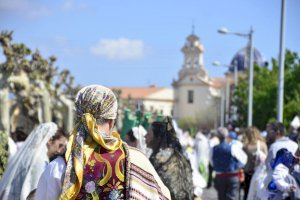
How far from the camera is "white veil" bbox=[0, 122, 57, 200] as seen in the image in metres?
6.90

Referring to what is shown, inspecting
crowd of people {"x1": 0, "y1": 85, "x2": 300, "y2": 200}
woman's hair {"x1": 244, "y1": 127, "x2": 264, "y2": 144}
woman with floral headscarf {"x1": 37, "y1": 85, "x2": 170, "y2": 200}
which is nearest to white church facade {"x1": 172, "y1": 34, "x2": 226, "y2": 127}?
woman's hair {"x1": 244, "y1": 127, "x2": 264, "y2": 144}

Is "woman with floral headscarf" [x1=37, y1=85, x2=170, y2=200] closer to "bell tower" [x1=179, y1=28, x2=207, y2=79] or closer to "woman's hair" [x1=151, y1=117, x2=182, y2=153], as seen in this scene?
"woman's hair" [x1=151, y1=117, x2=182, y2=153]

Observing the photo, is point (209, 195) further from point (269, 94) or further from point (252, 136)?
point (269, 94)

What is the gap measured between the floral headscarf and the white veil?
2566 millimetres

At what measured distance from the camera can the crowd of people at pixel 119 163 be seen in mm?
4410

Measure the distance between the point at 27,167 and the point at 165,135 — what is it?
1.28 metres

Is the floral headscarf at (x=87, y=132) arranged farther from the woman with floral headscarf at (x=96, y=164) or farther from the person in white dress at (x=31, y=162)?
the person in white dress at (x=31, y=162)

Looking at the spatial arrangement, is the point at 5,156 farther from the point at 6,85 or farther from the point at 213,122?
the point at 213,122

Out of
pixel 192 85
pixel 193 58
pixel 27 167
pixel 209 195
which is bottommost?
pixel 209 195

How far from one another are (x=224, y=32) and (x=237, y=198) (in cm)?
1830

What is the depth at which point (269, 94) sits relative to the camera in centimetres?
5497

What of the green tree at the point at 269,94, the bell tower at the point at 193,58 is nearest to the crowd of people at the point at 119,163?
the green tree at the point at 269,94

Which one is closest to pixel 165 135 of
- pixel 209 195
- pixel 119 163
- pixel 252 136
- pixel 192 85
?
pixel 119 163

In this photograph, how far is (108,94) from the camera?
4.45 m
